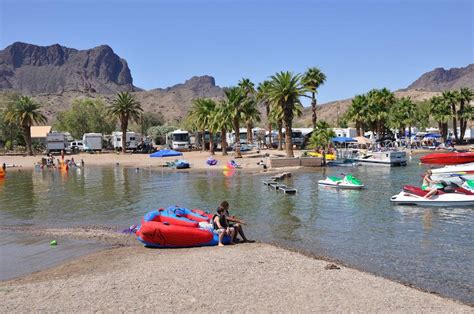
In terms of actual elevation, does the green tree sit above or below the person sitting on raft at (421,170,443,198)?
above

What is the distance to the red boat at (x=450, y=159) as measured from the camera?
2030 inches

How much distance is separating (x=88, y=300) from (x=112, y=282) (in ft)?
4.32

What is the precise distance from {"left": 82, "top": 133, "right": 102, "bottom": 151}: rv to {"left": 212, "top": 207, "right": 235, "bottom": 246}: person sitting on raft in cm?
6715

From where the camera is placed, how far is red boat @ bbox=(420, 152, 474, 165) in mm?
Answer: 51562

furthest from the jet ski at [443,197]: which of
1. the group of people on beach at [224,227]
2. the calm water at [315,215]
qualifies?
the group of people on beach at [224,227]

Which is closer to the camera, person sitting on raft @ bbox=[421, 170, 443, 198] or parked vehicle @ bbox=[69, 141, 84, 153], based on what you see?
person sitting on raft @ bbox=[421, 170, 443, 198]

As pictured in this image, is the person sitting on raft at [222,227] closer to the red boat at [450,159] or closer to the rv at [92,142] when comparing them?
the red boat at [450,159]

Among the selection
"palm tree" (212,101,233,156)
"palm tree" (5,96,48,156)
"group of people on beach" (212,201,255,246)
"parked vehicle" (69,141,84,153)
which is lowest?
"group of people on beach" (212,201,255,246)

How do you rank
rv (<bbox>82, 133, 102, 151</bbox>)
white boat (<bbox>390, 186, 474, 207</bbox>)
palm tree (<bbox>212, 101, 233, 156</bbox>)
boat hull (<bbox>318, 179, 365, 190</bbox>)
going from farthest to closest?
Result: rv (<bbox>82, 133, 102, 151</bbox>)
palm tree (<bbox>212, 101, 233, 156</bbox>)
boat hull (<bbox>318, 179, 365, 190</bbox>)
white boat (<bbox>390, 186, 474, 207</bbox>)

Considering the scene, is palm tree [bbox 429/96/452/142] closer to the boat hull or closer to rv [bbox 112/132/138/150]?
rv [bbox 112/132/138/150]

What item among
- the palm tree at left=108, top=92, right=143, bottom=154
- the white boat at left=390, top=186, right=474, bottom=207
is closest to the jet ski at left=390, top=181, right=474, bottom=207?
the white boat at left=390, top=186, right=474, bottom=207

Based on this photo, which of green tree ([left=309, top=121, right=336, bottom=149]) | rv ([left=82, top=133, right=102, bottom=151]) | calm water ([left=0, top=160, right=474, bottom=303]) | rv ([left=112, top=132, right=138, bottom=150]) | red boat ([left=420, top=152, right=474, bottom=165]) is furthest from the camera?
rv ([left=112, top=132, right=138, bottom=150])

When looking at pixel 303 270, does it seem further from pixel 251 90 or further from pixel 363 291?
pixel 251 90

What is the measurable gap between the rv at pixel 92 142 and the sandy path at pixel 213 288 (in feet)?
223
